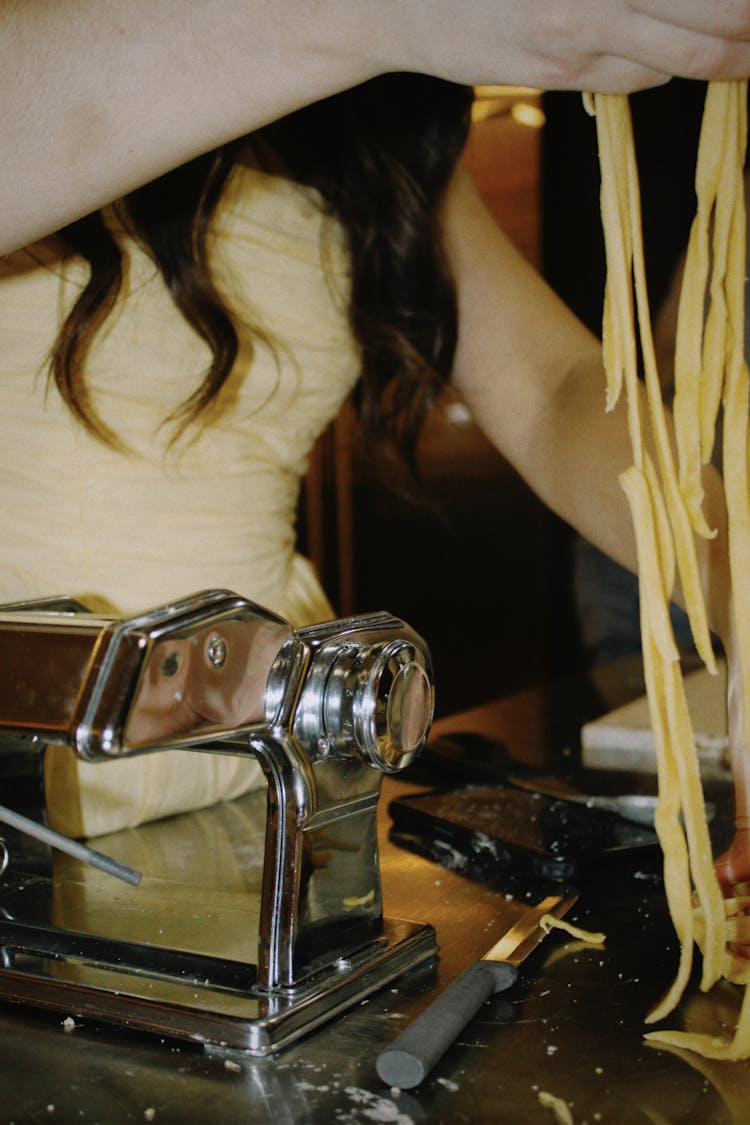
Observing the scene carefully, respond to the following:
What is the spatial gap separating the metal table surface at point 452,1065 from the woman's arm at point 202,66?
0.40 meters

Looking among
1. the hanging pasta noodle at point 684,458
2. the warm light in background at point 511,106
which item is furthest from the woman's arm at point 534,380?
the warm light in background at point 511,106

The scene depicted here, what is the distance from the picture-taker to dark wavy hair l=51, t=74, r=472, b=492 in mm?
903

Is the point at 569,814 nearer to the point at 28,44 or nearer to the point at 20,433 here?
the point at 20,433

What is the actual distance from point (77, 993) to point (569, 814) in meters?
0.38

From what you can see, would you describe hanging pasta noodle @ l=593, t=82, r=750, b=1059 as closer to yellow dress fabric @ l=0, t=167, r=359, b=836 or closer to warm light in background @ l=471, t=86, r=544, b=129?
yellow dress fabric @ l=0, t=167, r=359, b=836

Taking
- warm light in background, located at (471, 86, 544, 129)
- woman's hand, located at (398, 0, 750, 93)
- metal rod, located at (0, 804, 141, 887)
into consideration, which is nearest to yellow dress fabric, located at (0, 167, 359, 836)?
metal rod, located at (0, 804, 141, 887)

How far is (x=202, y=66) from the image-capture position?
1.87ft

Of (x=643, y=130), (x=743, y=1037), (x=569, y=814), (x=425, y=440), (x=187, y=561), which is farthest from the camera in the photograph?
(x=425, y=440)

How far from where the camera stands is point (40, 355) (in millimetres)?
878

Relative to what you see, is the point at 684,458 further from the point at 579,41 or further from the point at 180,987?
the point at 180,987

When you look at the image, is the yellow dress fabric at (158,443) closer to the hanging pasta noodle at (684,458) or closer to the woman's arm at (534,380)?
the woman's arm at (534,380)

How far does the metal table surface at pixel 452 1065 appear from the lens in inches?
19.9

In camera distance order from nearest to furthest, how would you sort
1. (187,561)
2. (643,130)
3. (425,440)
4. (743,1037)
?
(743,1037) → (187,561) → (643,130) → (425,440)

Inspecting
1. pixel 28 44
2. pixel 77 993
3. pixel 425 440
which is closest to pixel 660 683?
pixel 77 993
